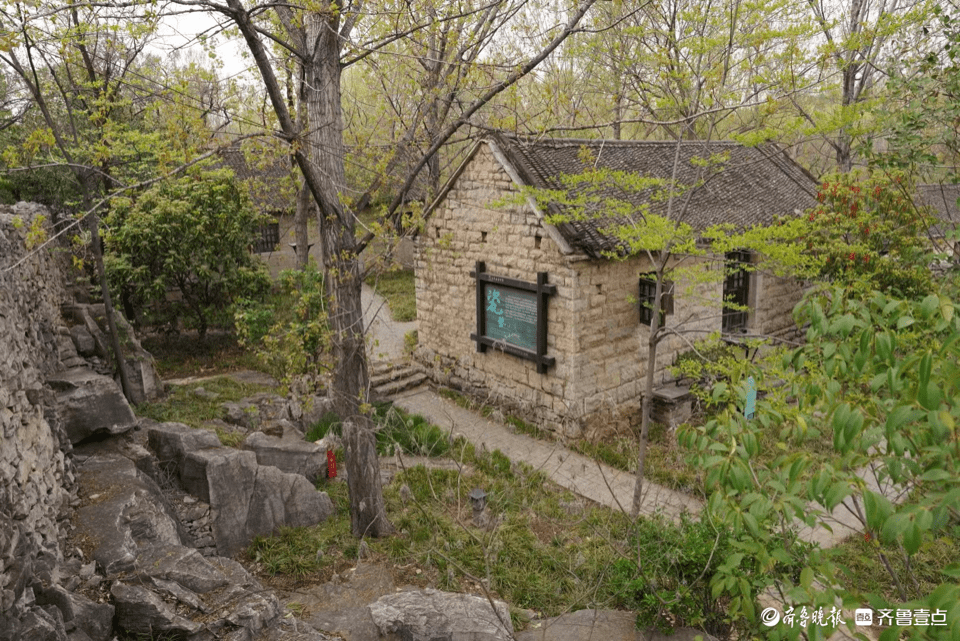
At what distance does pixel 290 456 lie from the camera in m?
8.43

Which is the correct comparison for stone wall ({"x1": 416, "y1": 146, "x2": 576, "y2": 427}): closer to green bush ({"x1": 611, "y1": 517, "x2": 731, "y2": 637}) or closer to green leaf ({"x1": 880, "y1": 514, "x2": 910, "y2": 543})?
green bush ({"x1": 611, "y1": 517, "x2": 731, "y2": 637})

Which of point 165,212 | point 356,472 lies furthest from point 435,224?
point 356,472

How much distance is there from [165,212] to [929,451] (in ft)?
43.0

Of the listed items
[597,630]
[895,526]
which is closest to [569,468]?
[597,630]

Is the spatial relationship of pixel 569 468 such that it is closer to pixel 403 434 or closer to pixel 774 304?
pixel 403 434

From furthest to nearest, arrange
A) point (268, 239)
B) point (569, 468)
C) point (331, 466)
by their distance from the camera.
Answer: point (268, 239), point (569, 468), point (331, 466)

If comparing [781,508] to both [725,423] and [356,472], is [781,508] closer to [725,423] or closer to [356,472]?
[725,423]

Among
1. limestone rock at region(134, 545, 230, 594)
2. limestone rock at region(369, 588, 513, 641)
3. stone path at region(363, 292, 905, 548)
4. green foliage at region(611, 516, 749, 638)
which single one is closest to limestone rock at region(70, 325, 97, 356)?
stone path at region(363, 292, 905, 548)

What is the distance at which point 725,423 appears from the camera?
3.13 metres

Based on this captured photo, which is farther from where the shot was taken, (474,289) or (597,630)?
(474,289)

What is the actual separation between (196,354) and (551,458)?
8.48 meters

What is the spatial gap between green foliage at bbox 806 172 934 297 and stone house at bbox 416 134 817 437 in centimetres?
150

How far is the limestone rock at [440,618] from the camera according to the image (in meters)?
4.79

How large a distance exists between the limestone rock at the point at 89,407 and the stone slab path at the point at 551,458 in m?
3.73
